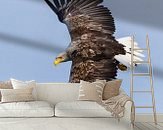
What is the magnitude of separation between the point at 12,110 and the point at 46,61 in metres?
1.49

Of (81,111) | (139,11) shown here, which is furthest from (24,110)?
(139,11)

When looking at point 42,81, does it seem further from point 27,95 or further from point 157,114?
point 157,114

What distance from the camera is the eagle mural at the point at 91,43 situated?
5.55 m

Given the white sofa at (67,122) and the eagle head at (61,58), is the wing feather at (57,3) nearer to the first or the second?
the eagle head at (61,58)

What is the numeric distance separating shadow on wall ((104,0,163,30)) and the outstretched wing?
0.60 feet

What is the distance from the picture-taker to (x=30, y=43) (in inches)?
219

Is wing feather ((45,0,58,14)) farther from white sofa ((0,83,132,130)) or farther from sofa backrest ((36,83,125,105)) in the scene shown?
white sofa ((0,83,132,130))

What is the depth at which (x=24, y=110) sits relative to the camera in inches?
167

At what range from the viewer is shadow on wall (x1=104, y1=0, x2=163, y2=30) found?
5672 millimetres

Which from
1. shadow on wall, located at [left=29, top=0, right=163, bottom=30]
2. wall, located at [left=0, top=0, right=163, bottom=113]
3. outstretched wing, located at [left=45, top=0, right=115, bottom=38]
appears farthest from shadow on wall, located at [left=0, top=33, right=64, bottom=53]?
shadow on wall, located at [left=29, top=0, right=163, bottom=30]

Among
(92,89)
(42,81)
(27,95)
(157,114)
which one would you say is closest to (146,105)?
(157,114)

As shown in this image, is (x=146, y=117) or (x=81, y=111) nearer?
(x=81, y=111)

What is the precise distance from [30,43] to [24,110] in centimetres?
162

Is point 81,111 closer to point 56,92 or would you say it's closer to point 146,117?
point 56,92
